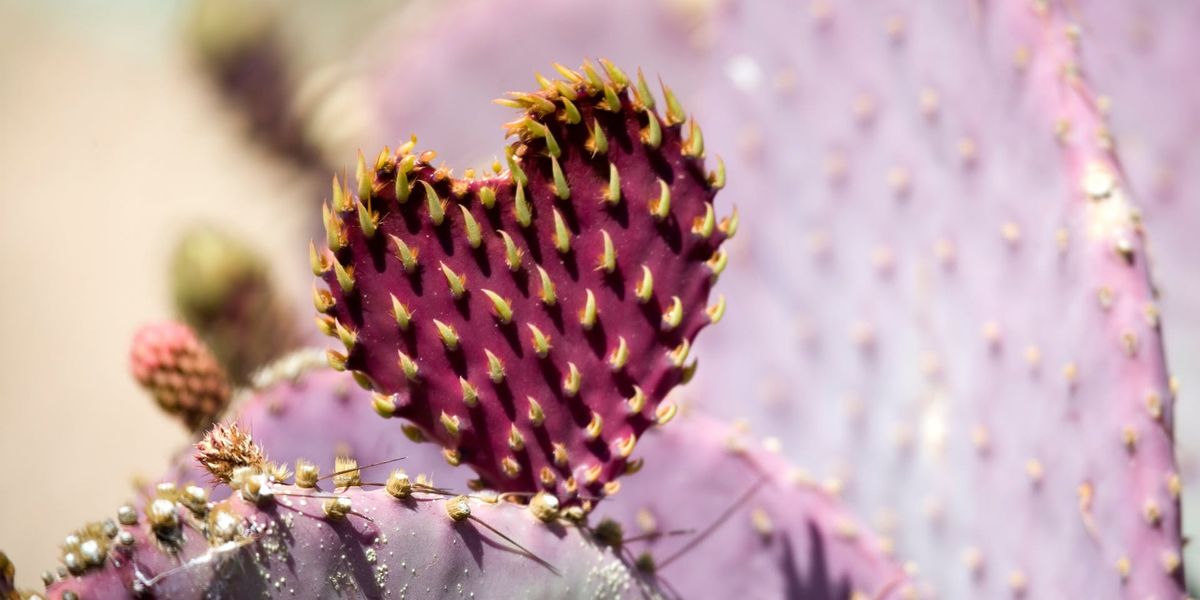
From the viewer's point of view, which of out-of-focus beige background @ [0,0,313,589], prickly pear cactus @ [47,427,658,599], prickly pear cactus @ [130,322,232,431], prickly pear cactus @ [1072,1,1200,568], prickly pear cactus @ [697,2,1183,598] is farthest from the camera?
out-of-focus beige background @ [0,0,313,589]

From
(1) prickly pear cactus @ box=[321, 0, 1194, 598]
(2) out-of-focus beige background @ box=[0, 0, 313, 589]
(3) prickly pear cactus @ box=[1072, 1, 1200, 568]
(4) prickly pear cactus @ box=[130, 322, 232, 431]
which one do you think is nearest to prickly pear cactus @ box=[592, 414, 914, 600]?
(1) prickly pear cactus @ box=[321, 0, 1194, 598]

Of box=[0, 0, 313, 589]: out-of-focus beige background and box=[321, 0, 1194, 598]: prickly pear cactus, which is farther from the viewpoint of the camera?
box=[0, 0, 313, 589]: out-of-focus beige background

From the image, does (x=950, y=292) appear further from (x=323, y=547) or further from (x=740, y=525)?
(x=323, y=547)

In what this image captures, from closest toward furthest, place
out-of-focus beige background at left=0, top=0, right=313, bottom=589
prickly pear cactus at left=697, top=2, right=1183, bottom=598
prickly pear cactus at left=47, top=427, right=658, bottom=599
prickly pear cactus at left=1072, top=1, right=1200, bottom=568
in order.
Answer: prickly pear cactus at left=47, top=427, right=658, bottom=599, prickly pear cactus at left=697, top=2, right=1183, bottom=598, prickly pear cactus at left=1072, top=1, right=1200, bottom=568, out-of-focus beige background at left=0, top=0, right=313, bottom=589

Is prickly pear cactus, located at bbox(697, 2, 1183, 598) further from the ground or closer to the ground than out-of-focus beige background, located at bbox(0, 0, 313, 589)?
closer to the ground

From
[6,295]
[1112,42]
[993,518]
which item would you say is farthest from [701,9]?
[6,295]

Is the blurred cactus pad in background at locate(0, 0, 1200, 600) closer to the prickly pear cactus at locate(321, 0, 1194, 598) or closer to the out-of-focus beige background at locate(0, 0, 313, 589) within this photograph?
the prickly pear cactus at locate(321, 0, 1194, 598)

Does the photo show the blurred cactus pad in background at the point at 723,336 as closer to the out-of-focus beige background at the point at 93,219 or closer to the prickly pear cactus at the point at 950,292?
the prickly pear cactus at the point at 950,292

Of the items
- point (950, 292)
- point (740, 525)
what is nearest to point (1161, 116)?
point (950, 292)
